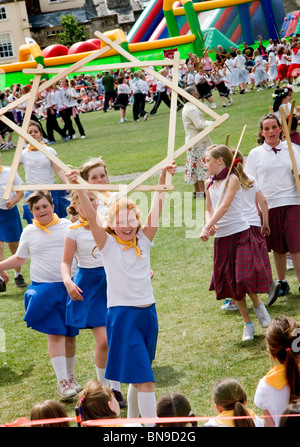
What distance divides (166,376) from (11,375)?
59.1 inches

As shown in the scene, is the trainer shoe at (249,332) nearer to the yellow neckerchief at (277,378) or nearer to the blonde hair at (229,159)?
the blonde hair at (229,159)

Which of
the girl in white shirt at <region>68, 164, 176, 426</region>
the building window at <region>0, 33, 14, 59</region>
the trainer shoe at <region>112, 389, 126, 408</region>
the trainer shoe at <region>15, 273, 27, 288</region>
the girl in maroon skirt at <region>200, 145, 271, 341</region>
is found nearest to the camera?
the girl in white shirt at <region>68, 164, 176, 426</region>

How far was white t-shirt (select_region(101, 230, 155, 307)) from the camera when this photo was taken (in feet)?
14.9

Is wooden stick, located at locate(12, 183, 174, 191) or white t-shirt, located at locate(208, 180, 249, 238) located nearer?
wooden stick, located at locate(12, 183, 174, 191)

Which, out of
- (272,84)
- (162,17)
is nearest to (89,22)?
(162,17)

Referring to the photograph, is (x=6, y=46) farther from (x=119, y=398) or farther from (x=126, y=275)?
(x=126, y=275)

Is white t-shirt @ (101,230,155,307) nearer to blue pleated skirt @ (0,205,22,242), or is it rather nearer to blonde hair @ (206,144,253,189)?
blonde hair @ (206,144,253,189)

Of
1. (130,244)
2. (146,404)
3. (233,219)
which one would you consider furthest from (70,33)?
(146,404)

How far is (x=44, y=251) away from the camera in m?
5.73

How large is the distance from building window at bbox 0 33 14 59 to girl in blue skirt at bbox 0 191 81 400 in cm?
5767

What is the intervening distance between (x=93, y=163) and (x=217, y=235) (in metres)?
1.47

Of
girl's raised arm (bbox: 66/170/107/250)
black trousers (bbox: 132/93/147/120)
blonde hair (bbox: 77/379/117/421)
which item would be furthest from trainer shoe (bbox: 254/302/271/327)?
black trousers (bbox: 132/93/147/120)

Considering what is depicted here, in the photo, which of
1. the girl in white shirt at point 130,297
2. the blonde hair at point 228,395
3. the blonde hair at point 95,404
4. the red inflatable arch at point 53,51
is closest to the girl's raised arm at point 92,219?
the girl in white shirt at point 130,297

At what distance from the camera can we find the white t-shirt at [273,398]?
3.82 metres
